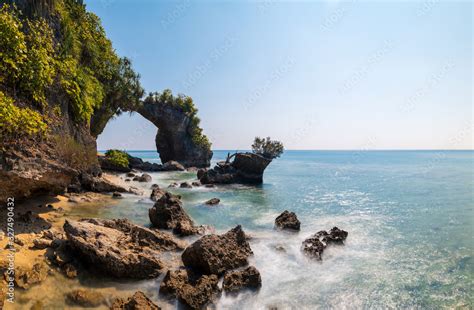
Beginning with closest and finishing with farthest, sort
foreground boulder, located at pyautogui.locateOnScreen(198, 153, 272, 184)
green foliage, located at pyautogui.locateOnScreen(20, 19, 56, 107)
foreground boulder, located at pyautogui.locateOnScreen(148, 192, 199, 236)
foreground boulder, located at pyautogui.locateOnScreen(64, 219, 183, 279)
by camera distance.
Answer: foreground boulder, located at pyautogui.locateOnScreen(64, 219, 183, 279), green foliage, located at pyautogui.locateOnScreen(20, 19, 56, 107), foreground boulder, located at pyautogui.locateOnScreen(148, 192, 199, 236), foreground boulder, located at pyautogui.locateOnScreen(198, 153, 272, 184)

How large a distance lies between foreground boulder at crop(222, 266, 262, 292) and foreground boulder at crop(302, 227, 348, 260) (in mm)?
3723

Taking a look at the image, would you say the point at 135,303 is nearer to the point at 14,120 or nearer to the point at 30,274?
the point at 30,274

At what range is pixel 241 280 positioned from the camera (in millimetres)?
8922

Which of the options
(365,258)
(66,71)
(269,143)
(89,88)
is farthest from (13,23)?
(269,143)

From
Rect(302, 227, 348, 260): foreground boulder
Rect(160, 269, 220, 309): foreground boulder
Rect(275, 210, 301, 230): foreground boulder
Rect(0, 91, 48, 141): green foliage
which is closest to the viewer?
Rect(160, 269, 220, 309): foreground boulder

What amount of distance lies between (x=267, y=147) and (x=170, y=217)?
2708 centimetres

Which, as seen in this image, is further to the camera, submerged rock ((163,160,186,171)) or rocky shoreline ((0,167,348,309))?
submerged rock ((163,160,186,171))

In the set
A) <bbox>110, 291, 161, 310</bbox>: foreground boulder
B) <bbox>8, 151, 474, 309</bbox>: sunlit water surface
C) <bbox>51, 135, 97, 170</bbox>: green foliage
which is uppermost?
<bbox>51, 135, 97, 170</bbox>: green foliage

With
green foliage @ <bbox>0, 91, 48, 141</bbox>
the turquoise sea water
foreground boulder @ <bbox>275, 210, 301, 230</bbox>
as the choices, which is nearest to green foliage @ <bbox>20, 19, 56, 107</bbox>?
green foliage @ <bbox>0, 91, 48, 141</bbox>

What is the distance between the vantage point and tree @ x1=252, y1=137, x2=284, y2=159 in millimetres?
39594

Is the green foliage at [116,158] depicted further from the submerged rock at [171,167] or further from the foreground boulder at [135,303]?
the foreground boulder at [135,303]

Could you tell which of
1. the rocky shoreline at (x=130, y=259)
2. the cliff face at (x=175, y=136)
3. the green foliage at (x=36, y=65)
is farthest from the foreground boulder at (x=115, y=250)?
the cliff face at (x=175, y=136)

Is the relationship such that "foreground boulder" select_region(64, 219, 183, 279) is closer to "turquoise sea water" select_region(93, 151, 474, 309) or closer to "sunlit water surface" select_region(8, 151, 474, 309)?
"sunlit water surface" select_region(8, 151, 474, 309)

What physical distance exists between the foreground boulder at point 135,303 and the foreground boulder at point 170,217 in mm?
6040
